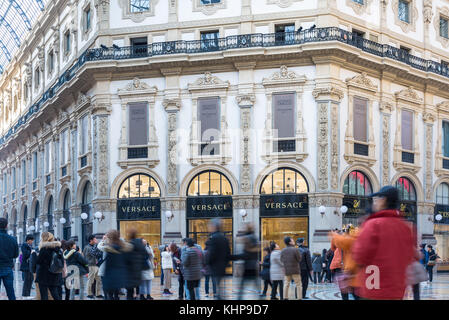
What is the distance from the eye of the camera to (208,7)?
109 ft

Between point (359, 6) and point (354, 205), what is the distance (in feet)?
33.4

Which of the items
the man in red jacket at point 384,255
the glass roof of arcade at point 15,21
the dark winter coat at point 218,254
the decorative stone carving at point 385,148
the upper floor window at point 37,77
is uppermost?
the glass roof of arcade at point 15,21

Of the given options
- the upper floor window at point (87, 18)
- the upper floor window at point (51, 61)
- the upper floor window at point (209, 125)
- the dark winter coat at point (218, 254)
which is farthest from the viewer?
the upper floor window at point (51, 61)

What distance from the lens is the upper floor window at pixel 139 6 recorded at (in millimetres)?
34094

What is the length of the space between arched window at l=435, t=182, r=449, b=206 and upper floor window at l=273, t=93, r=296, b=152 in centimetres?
1052

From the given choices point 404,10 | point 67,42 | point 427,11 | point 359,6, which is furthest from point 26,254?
point 427,11

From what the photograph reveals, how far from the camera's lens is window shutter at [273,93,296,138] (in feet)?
103

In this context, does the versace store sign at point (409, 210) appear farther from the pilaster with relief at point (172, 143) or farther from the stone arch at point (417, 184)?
the pilaster with relief at point (172, 143)

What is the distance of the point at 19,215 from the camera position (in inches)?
2076

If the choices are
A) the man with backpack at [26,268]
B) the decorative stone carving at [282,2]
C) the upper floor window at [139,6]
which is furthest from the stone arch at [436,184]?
the man with backpack at [26,268]

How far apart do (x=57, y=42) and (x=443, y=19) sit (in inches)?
964

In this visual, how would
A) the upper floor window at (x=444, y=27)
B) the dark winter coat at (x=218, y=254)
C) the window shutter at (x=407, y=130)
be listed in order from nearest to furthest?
the dark winter coat at (x=218, y=254) < the window shutter at (x=407, y=130) < the upper floor window at (x=444, y=27)

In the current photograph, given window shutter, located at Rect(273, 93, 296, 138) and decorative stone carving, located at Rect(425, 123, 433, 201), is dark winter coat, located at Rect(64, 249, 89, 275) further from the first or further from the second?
decorative stone carving, located at Rect(425, 123, 433, 201)

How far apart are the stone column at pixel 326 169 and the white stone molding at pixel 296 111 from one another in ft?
2.57
